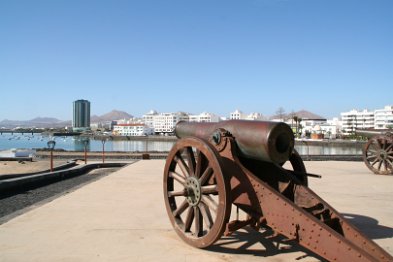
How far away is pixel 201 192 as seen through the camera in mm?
5445

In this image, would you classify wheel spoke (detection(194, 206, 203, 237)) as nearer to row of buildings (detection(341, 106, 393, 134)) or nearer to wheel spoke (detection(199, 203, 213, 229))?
wheel spoke (detection(199, 203, 213, 229))

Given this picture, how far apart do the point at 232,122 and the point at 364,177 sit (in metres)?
10.9

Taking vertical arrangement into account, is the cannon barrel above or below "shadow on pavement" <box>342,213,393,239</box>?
above

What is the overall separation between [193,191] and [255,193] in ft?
3.19

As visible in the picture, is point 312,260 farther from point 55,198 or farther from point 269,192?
point 55,198

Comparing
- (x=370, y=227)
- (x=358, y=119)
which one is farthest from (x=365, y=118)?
(x=370, y=227)

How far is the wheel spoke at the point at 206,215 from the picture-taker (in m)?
5.27

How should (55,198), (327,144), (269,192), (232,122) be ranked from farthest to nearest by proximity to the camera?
(327,144) → (55,198) → (232,122) → (269,192)

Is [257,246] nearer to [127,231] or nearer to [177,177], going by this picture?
[177,177]

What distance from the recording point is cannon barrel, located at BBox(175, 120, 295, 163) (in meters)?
5.05

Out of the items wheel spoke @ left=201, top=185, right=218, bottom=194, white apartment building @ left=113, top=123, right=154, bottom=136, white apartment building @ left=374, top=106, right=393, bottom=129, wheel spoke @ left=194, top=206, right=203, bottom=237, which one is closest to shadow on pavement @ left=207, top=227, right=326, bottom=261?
wheel spoke @ left=194, top=206, right=203, bottom=237

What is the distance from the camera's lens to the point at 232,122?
18.9 ft

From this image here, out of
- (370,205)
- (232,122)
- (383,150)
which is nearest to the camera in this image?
(232,122)

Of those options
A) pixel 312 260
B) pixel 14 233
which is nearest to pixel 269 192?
pixel 312 260
